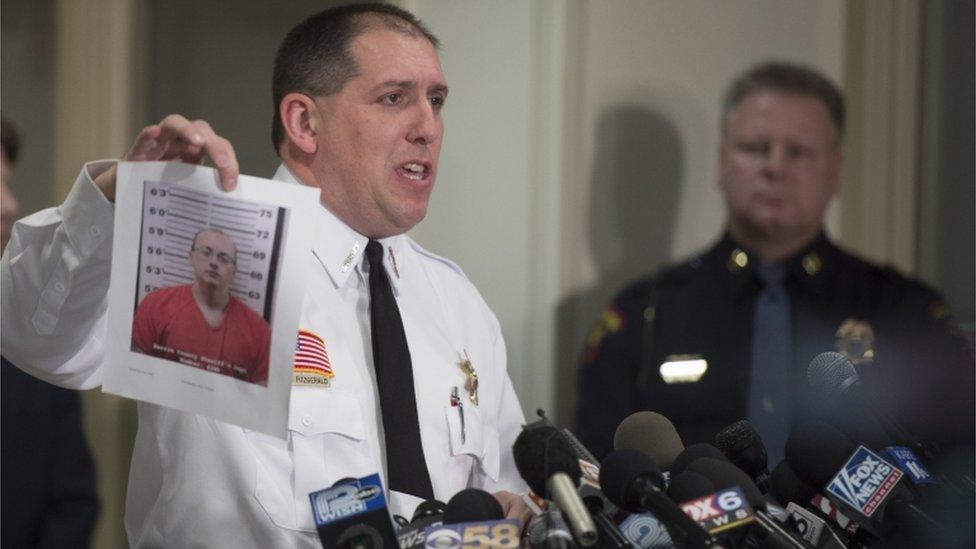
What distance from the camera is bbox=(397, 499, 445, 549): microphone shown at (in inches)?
51.9

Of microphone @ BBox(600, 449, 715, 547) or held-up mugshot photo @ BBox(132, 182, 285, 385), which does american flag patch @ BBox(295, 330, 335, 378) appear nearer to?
held-up mugshot photo @ BBox(132, 182, 285, 385)

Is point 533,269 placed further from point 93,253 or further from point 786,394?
point 93,253

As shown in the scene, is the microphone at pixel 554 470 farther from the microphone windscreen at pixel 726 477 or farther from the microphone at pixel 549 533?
the microphone windscreen at pixel 726 477

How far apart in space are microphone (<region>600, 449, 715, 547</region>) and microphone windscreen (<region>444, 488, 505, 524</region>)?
0.38ft

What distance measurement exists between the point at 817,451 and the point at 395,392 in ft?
2.39

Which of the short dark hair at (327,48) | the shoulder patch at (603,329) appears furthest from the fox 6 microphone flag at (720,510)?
the shoulder patch at (603,329)

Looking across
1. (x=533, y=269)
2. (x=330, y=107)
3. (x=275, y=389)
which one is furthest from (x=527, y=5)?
(x=275, y=389)

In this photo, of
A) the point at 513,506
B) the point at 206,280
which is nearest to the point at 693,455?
the point at 513,506

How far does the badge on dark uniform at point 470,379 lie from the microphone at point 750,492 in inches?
29.6

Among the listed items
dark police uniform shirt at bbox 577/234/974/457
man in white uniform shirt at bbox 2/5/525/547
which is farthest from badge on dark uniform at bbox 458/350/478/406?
dark police uniform shirt at bbox 577/234/974/457

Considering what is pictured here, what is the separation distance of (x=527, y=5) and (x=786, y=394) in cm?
121

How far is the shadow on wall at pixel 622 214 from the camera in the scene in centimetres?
354

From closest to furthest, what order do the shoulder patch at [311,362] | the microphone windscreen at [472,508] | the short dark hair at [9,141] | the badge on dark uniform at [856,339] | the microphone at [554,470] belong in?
the microphone at [554,470] < the microphone windscreen at [472,508] < the shoulder patch at [311,362] < the short dark hair at [9,141] < the badge on dark uniform at [856,339]

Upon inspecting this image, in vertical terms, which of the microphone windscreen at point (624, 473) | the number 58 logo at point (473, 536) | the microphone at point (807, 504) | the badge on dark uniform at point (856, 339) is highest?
the microphone windscreen at point (624, 473)
